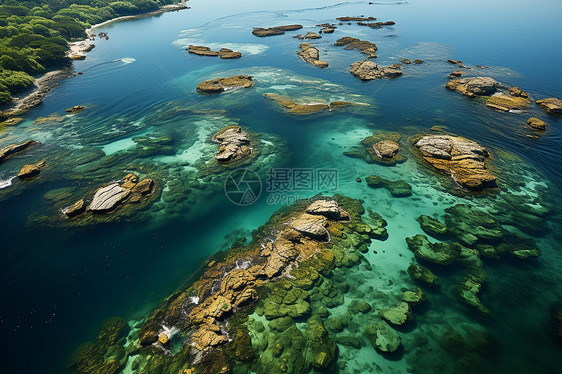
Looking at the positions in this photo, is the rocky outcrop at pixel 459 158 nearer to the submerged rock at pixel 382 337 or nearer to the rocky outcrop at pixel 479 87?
the submerged rock at pixel 382 337

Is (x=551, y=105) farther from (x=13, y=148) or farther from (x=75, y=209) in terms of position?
(x=13, y=148)

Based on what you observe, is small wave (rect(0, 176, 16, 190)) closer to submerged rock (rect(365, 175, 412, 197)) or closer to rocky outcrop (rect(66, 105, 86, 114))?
rocky outcrop (rect(66, 105, 86, 114))

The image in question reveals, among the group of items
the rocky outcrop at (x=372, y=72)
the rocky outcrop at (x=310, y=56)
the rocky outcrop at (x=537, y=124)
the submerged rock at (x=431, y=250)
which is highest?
the rocky outcrop at (x=310, y=56)

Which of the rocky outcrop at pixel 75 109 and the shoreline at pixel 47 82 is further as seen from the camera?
the shoreline at pixel 47 82

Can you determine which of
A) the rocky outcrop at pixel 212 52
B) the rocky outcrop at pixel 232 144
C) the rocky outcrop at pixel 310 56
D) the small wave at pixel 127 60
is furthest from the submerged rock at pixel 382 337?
the small wave at pixel 127 60

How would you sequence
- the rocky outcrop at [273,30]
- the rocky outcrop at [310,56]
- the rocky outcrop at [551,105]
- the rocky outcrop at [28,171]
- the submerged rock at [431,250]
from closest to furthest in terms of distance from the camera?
the submerged rock at [431,250] < the rocky outcrop at [28,171] < the rocky outcrop at [551,105] < the rocky outcrop at [310,56] < the rocky outcrop at [273,30]

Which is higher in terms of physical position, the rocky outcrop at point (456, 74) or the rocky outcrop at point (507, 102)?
the rocky outcrop at point (456, 74)

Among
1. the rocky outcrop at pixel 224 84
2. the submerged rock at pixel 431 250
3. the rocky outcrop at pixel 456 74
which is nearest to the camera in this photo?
the submerged rock at pixel 431 250
